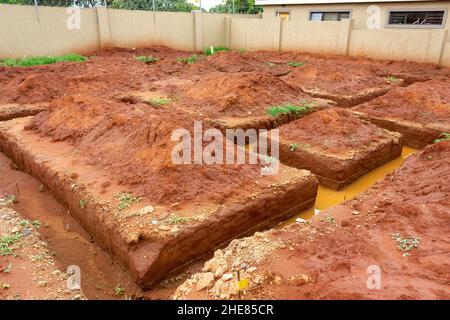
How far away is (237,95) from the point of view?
27.2 feet

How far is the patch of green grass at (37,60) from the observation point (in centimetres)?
1212

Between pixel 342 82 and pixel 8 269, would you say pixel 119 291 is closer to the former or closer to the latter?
pixel 8 269

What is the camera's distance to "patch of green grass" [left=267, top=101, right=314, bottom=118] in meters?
7.97

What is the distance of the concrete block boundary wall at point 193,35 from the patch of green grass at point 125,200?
11845mm

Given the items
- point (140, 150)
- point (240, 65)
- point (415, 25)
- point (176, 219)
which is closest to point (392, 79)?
point (415, 25)

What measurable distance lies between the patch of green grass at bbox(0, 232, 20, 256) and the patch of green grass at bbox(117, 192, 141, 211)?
106 cm

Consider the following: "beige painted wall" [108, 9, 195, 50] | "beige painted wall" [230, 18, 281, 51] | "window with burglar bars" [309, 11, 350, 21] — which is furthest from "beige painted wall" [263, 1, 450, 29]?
"beige painted wall" [108, 9, 195, 50]

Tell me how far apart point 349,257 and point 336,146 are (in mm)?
3400

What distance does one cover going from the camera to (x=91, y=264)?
3.94m

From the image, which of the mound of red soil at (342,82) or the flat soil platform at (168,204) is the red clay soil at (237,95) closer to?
the mound of red soil at (342,82)

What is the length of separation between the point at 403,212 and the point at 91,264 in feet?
11.5

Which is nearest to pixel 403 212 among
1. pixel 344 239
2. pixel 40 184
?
pixel 344 239

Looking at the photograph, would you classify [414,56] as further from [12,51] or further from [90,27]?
[12,51]

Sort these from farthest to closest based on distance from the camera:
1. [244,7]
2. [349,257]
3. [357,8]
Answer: [244,7]
[357,8]
[349,257]
